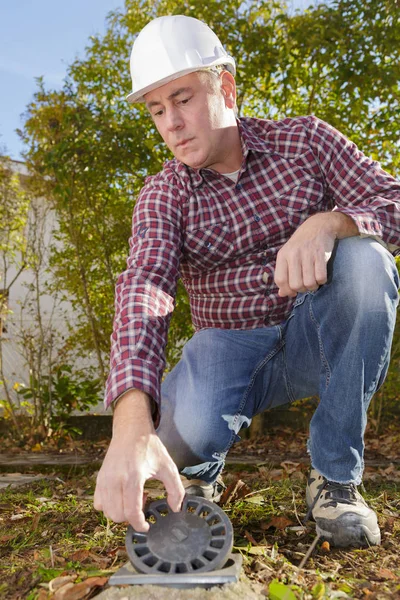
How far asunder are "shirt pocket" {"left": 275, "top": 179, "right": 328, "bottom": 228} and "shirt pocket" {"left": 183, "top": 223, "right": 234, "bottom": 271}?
249mm

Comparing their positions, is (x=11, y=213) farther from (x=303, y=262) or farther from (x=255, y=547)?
(x=255, y=547)

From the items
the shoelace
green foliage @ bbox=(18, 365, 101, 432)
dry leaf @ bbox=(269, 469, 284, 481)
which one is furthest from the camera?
green foliage @ bbox=(18, 365, 101, 432)

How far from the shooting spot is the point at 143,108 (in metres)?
5.42

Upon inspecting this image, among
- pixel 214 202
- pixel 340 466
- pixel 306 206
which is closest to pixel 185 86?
pixel 214 202

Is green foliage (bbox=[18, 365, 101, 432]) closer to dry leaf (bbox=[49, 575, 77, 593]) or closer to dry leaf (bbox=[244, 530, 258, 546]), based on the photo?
dry leaf (bbox=[244, 530, 258, 546])

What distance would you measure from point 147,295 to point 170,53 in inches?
37.8

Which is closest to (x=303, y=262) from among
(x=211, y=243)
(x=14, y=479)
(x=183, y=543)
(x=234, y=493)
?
(x=211, y=243)

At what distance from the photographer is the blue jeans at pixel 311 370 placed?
203 centimetres

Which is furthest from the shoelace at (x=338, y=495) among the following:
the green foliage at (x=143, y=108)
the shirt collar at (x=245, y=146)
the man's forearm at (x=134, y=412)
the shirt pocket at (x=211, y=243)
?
the green foliage at (x=143, y=108)

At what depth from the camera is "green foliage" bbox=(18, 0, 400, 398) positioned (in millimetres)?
4906

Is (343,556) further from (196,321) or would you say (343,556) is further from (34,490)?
(34,490)

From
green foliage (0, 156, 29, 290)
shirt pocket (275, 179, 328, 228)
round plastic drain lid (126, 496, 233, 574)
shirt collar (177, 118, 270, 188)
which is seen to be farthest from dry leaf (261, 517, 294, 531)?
green foliage (0, 156, 29, 290)

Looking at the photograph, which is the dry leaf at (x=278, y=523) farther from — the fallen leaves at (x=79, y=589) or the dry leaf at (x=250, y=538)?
the fallen leaves at (x=79, y=589)

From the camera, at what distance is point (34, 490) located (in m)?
3.18
